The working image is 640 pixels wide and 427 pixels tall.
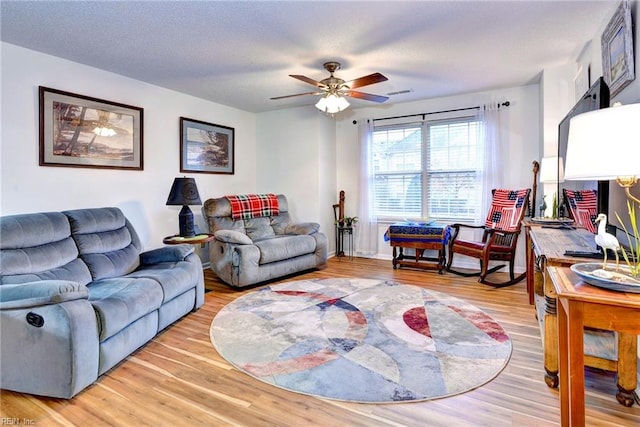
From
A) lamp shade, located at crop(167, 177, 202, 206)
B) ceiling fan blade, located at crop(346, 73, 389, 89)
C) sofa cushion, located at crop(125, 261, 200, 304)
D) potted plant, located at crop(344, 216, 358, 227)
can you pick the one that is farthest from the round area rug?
ceiling fan blade, located at crop(346, 73, 389, 89)

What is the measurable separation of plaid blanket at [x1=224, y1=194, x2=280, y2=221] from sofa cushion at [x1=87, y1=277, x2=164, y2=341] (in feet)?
6.34

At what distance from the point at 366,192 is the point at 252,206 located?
1848 mm

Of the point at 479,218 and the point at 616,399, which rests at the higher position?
the point at 479,218

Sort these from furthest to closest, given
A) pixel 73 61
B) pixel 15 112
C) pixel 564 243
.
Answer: pixel 73 61 < pixel 15 112 < pixel 564 243

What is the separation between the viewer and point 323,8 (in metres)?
2.34

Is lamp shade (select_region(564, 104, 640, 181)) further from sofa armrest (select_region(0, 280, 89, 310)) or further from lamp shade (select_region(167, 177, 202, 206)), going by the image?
lamp shade (select_region(167, 177, 202, 206))

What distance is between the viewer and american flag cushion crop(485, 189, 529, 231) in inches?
155

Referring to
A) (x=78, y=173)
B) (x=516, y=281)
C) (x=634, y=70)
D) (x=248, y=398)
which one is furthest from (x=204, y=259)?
(x=634, y=70)

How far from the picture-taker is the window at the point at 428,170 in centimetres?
471

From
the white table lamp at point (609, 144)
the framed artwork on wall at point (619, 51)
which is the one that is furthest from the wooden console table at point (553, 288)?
the framed artwork on wall at point (619, 51)

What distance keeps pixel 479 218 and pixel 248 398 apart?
3889mm

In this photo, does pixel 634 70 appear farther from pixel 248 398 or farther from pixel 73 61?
pixel 73 61

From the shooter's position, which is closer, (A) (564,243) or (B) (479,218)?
(A) (564,243)

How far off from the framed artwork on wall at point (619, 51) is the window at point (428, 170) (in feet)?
7.47
